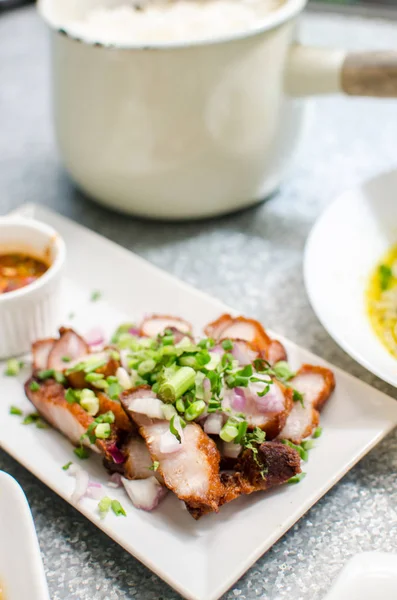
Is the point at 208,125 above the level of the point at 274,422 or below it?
above

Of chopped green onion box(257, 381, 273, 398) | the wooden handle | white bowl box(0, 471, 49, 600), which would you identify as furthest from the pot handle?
white bowl box(0, 471, 49, 600)

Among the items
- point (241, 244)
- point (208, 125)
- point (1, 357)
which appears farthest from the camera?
point (241, 244)

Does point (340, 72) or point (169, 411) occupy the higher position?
point (340, 72)

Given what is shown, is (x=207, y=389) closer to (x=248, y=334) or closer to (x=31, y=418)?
(x=248, y=334)

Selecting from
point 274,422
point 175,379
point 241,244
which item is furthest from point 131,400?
point 241,244

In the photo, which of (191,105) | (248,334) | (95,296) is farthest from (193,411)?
(191,105)

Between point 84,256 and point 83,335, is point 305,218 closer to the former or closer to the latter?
point 84,256

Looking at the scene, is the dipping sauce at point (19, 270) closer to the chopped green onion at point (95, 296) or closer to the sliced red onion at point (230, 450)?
the chopped green onion at point (95, 296)
